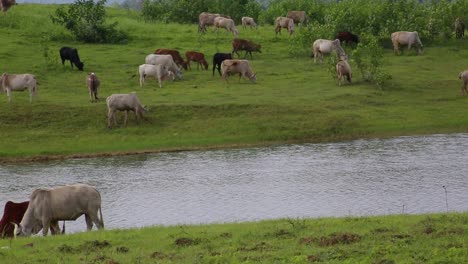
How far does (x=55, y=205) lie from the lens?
17.8m

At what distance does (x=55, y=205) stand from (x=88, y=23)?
35.7m

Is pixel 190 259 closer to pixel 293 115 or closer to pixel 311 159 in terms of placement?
pixel 311 159

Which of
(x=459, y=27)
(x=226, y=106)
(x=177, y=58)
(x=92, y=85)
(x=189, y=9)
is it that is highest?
(x=189, y=9)

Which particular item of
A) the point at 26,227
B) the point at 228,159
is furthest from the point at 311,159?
the point at 26,227

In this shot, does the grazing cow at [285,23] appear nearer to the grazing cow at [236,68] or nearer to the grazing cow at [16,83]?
the grazing cow at [236,68]

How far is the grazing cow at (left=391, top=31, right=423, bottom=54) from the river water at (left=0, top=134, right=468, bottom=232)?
1585cm

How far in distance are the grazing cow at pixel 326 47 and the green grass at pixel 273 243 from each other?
101ft

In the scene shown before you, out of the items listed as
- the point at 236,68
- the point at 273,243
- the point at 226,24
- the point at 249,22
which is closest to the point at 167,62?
the point at 236,68

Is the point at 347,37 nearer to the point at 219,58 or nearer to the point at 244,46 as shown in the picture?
the point at 244,46

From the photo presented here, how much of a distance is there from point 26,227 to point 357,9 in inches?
1529

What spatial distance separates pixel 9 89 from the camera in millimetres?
37188

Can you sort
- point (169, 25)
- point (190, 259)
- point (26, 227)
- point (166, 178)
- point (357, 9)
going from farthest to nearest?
point (169, 25), point (357, 9), point (166, 178), point (26, 227), point (190, 259)

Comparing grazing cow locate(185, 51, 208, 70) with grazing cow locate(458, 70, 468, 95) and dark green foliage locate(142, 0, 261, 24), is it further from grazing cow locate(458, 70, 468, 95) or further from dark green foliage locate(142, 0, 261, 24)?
dark green foliage locate(142, 0, 261, 24)

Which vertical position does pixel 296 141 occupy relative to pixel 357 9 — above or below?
below
